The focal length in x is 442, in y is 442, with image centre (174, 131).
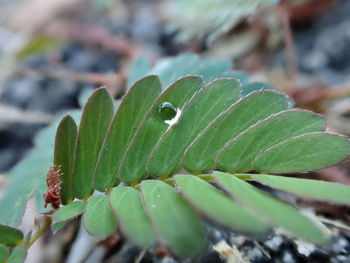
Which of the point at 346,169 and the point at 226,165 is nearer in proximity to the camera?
the point at 226,165

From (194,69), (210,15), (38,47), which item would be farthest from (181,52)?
(194,69)

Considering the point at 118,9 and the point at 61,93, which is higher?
the point at 118,9

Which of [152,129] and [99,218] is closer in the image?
[99,218]

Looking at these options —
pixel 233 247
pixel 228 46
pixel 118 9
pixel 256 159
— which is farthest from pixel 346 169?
pixel 118 9

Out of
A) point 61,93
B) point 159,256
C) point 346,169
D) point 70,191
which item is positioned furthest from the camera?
point 61,93

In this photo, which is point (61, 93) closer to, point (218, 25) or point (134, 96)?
point (218, 25)

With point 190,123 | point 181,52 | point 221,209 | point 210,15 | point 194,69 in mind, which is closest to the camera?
point 221,209

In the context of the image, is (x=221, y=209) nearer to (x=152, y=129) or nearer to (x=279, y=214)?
(x=279, y=214)
